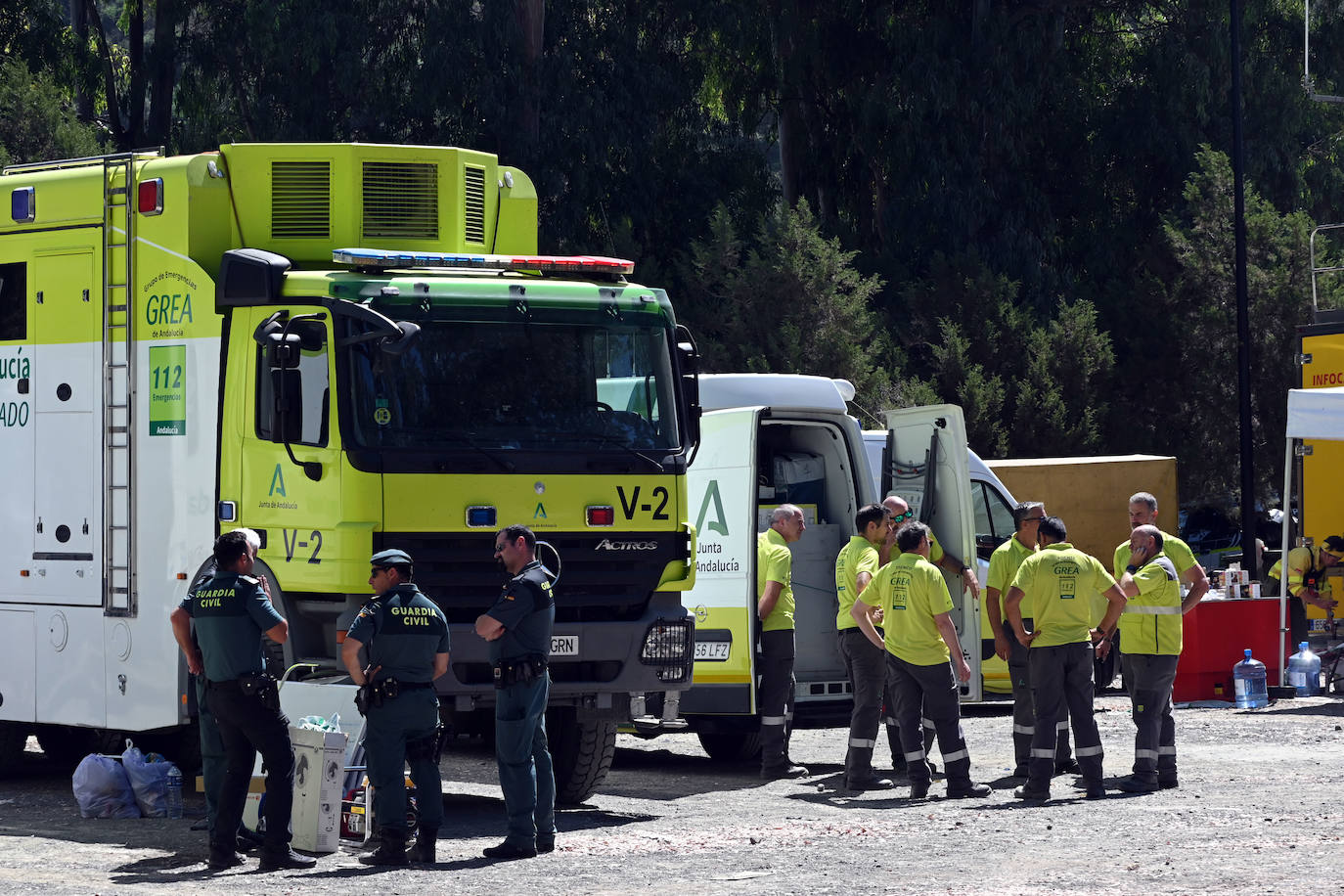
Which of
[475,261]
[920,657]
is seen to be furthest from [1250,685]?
[475,261]

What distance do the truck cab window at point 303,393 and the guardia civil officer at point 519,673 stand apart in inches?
50.8

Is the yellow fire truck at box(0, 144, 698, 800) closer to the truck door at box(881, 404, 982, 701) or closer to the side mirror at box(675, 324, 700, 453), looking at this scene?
the side mirror at box(675, 324, 700, 453)

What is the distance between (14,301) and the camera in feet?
39.9

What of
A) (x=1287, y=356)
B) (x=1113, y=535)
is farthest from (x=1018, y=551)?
(x=1287, y=356)

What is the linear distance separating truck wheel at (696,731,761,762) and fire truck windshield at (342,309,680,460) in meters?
3.59

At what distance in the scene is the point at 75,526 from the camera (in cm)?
1167

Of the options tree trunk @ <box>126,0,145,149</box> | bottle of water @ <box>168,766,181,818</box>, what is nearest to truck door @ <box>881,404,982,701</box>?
bottle of water @ <box>168,766,181,818</box>

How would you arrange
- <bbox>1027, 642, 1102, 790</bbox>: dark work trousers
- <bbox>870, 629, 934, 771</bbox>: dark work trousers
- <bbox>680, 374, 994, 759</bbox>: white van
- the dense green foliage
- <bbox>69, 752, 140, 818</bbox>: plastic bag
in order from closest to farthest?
<bbox>69, 752, 140, 818</bbox>: plastic bag < <bbox>1027, 642, 1102, 790</bbox>: dark work trousers < <bbox>870, 629, 934, 771</bbox>: dark work trousers < <bbox>680, 374, 994, 759</bbox>: white van < the dense green foliage

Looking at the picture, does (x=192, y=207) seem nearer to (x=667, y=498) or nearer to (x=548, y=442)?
(x=548, y=442)

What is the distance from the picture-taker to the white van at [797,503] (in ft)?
43.5

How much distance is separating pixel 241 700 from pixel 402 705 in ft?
2.61

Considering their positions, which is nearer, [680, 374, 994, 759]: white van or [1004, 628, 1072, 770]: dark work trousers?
[1004, 628, 1072, 770]: dark work trousers

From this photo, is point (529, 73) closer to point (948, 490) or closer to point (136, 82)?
point (136, 82)

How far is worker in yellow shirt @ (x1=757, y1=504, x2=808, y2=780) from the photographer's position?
1302cm
